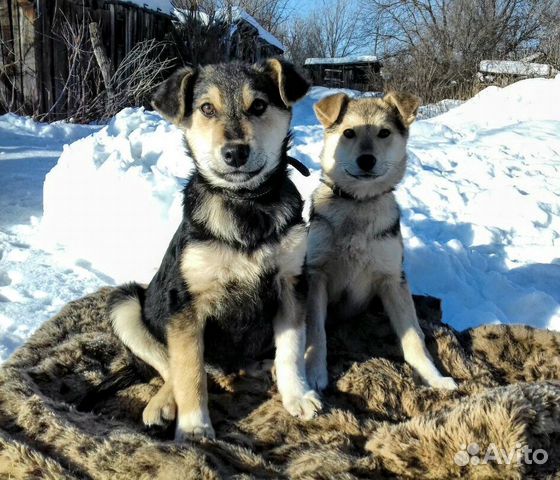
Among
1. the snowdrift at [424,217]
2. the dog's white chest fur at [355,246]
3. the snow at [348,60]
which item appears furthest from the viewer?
the snow at [348,60]

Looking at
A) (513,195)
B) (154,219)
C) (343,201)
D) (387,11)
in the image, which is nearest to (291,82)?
(343,201)

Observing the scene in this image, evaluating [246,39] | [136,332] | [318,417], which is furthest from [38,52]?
[318,417]

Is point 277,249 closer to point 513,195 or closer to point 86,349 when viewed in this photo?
point 86,349

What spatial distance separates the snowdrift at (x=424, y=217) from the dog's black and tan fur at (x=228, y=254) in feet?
2.79

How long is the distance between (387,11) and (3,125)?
27.5 m

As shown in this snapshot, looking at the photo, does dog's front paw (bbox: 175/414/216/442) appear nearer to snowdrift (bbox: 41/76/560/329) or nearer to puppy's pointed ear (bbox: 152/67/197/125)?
puppy's pointed ear (bbox: 152/67/197/125)

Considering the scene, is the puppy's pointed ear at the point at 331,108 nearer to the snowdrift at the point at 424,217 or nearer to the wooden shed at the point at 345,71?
the snowdrift at the point at 424,217

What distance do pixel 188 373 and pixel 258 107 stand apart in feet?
A: 4.92

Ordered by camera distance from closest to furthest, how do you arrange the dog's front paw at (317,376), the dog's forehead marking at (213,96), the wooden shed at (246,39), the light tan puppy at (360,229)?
1. the dog's forehead marking at (213,96)
2. the dog's front paw at (317,376)
3. the light tan puppy at (360,229)
4. the wooden shed at (246,39)

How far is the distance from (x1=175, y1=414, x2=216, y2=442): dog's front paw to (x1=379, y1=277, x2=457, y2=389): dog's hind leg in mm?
1347

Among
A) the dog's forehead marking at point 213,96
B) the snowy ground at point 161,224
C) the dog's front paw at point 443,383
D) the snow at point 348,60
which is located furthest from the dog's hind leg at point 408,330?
the snow at point 348,60

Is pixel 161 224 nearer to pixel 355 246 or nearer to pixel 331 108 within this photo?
pixel 331 108

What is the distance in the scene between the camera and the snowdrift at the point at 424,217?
5.13m

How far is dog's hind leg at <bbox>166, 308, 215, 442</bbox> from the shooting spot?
2670 millimetres
